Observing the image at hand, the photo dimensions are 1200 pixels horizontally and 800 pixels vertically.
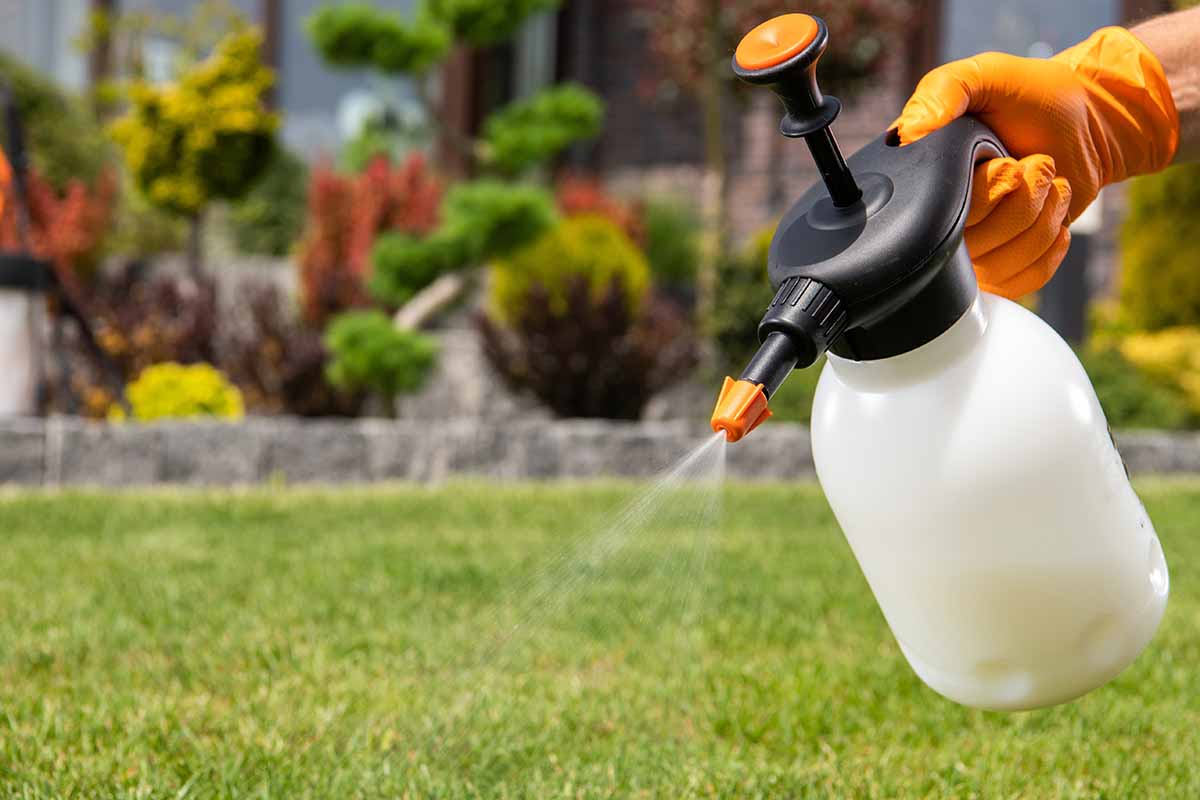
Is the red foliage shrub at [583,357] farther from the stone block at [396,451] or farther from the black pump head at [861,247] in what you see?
the black pump head at [861,247]

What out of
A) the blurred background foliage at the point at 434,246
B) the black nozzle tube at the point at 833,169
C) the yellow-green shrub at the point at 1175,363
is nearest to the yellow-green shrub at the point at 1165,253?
the blurred background foliage at the point at 434,246

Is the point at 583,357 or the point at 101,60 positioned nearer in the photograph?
the point at 583,357

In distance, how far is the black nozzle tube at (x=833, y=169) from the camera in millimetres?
1130

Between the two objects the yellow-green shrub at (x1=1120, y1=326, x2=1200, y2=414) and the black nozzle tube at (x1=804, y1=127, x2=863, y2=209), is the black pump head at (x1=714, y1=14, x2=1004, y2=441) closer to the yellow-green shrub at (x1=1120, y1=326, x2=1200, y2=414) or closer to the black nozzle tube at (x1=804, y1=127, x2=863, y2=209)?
the black nozzle tube at (x1=804, y1=127, x2=863, y2=209)

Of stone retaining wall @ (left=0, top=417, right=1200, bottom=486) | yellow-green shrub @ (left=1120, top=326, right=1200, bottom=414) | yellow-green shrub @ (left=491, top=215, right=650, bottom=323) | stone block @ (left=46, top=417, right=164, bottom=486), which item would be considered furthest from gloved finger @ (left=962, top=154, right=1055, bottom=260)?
yellow-green shrub @ (left=1120, top=326, right=1200, bottom=414)

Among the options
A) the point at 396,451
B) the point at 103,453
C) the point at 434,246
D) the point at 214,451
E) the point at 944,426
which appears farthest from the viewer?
the point at 434,246

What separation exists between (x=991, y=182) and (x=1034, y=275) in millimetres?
160

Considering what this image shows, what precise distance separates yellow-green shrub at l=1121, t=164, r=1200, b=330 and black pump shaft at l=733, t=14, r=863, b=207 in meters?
6.75

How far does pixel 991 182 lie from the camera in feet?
4.03

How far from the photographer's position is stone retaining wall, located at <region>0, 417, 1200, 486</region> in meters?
4.83

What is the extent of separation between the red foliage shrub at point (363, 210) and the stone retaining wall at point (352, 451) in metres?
2.01

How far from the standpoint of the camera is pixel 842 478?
130 cm

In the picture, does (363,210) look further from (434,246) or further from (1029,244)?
(1029,244)

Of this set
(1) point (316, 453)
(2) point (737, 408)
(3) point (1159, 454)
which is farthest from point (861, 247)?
(3) point (1159, 454)
